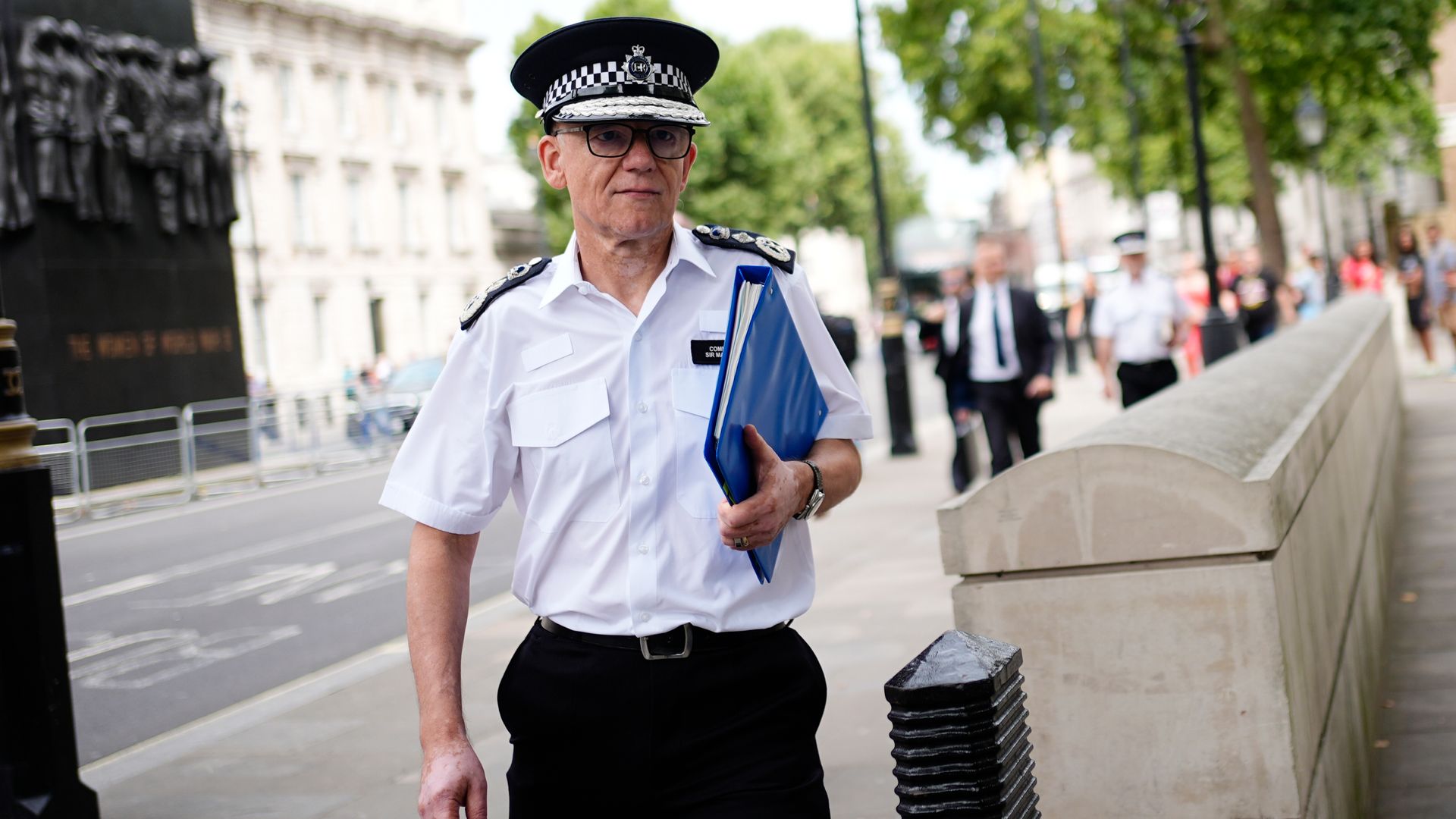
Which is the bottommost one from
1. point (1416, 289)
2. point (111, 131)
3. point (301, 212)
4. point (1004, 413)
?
point (1004, 413)

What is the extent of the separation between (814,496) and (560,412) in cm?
42

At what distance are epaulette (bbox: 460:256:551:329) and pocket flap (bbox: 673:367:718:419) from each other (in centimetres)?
32

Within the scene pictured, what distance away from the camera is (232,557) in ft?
46.1

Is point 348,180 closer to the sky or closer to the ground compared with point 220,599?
closer to the sky

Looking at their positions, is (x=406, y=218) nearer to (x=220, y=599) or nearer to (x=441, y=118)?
(x=441, y=118)

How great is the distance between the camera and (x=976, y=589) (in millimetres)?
3529

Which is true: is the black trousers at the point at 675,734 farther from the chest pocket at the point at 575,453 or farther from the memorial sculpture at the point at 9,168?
the memorial sculpture at the point at 9,168

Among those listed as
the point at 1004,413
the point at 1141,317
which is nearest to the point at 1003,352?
the point at 1004,413

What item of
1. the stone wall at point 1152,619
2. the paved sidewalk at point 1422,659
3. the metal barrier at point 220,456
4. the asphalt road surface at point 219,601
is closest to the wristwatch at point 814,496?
the stone wall at point 1152,619

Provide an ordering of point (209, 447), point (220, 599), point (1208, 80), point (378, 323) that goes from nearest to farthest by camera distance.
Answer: point (220, 599)
point (209, 447)
point (1208, 80)
point (378, 323)

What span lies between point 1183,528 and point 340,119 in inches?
2166

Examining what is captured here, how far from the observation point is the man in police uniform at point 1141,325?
1138cm

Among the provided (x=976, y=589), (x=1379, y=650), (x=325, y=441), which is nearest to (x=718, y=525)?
(x=976, y=589)

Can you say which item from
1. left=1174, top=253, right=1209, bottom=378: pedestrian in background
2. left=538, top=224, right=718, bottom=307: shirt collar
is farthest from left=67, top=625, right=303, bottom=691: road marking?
left=1174, top=253, right=1209, bottom=378: pedestrian in background
